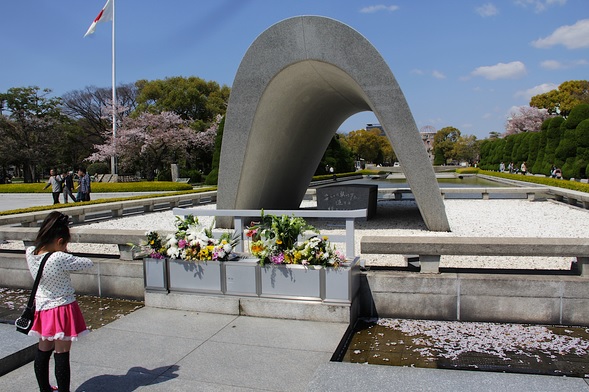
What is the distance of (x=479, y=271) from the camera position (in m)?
5.71

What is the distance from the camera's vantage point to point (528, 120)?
64.4 meters

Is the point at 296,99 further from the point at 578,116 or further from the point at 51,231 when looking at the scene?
the point at 578,116

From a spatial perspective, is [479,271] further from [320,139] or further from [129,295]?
[320,139]

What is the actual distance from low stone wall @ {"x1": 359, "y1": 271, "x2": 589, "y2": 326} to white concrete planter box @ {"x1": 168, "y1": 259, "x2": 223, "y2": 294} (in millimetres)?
1735

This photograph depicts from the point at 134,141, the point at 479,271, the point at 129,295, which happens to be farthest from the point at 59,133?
the point at 479,271

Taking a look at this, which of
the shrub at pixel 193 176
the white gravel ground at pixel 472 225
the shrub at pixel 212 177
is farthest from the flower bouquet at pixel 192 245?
the shrub at pixel 193 176

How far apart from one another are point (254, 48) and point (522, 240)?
22.1 ft

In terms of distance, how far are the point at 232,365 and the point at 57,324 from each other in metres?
1.48

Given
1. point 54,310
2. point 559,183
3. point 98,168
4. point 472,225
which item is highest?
point 98,168

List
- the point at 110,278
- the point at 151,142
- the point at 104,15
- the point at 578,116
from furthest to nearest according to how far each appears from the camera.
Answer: the point at 151,142 < the point at 104,15 < the point at 578,116 < the point at 110,278

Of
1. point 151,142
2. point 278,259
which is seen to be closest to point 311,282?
point 278,259

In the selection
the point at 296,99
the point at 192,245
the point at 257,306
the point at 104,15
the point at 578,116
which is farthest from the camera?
the point at 104,15

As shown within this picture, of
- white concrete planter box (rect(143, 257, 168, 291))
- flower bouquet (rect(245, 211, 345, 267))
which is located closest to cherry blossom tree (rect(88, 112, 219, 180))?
white concrete planter box (rect(143, 257, 168, 291))

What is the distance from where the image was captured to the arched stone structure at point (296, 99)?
366 inches
